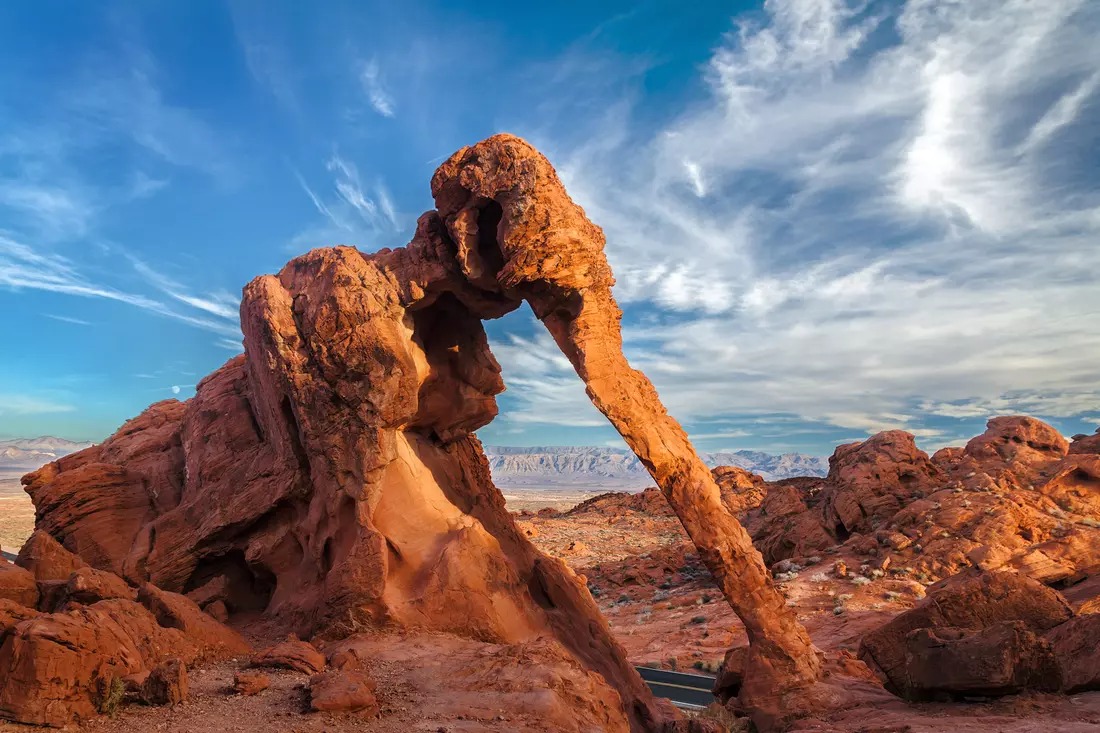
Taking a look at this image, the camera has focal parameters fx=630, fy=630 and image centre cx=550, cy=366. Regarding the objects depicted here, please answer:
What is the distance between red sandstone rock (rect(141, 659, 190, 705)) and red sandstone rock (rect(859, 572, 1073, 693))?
11.7 meters

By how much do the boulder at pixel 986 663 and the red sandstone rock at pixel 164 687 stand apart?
11.3 meters

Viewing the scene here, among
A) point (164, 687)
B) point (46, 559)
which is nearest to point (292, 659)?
point (164, 687)

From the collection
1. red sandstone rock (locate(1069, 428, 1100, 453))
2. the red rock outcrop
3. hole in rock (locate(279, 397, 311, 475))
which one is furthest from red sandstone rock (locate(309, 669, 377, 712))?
red sandstone rock (locate(1069, 428, 1100, 453))

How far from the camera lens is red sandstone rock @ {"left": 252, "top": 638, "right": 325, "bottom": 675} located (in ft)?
32.1

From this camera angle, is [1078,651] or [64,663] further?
[1078,651]

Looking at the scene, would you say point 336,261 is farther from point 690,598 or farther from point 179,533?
point 690,598

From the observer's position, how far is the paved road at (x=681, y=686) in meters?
18.5

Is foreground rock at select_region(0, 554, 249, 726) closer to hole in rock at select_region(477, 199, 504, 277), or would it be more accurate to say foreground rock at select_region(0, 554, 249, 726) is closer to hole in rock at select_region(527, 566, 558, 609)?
hole in rock at select_region(527, 566, 558, 609)

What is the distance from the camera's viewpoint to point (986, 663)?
972 cm

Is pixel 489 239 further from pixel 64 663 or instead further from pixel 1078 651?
pixel 1078 651

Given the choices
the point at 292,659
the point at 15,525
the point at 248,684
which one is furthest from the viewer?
the point at 15,525

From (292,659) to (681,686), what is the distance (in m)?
14.8

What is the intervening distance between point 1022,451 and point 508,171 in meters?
33.3

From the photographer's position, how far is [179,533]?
51.8 ft
